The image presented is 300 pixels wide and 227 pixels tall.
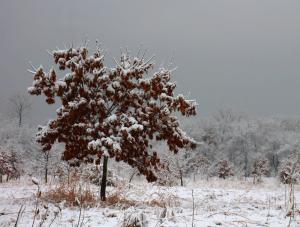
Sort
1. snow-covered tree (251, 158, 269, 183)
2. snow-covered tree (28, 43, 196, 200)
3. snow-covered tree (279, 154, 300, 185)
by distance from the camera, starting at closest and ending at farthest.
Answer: snow-covered tree (279, 154, 300, 185) < snow-covered tree (28, 43, 196, 200) < snow-covered tree (251, 158, 269, 183)

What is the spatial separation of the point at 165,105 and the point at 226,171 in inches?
1201

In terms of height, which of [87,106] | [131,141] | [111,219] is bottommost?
[111,219]

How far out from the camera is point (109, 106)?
10203 millimetres

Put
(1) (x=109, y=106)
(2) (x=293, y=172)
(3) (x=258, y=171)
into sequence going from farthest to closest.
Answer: (3) (x=258, y=171)
(1) (x=109, y=106)
(2) (x=293, y=172)

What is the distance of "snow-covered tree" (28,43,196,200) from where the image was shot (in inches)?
373

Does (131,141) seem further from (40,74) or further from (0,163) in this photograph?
(0,163)

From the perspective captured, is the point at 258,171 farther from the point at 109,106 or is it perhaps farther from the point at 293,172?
the point at 293,172

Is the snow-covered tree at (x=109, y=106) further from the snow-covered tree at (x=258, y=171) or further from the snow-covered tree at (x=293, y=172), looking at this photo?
the snow-covered tree at (x=258, y=171)

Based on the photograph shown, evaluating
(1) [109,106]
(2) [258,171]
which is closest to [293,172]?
(1) [109,106]

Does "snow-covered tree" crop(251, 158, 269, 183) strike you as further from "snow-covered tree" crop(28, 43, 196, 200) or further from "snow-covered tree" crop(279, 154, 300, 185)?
"snow-covered tree" crop(28, 43, 196, 200)

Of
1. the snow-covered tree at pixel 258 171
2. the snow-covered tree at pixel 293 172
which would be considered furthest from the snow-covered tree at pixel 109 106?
the snow-covered tree at pixel 258 171

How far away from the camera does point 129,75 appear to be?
9594 millimetres

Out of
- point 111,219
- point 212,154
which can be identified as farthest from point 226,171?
point 111,219

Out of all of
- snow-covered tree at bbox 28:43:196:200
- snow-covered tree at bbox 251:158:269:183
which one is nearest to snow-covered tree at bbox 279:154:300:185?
snow-covered tree at bbox 28:43:196:200
